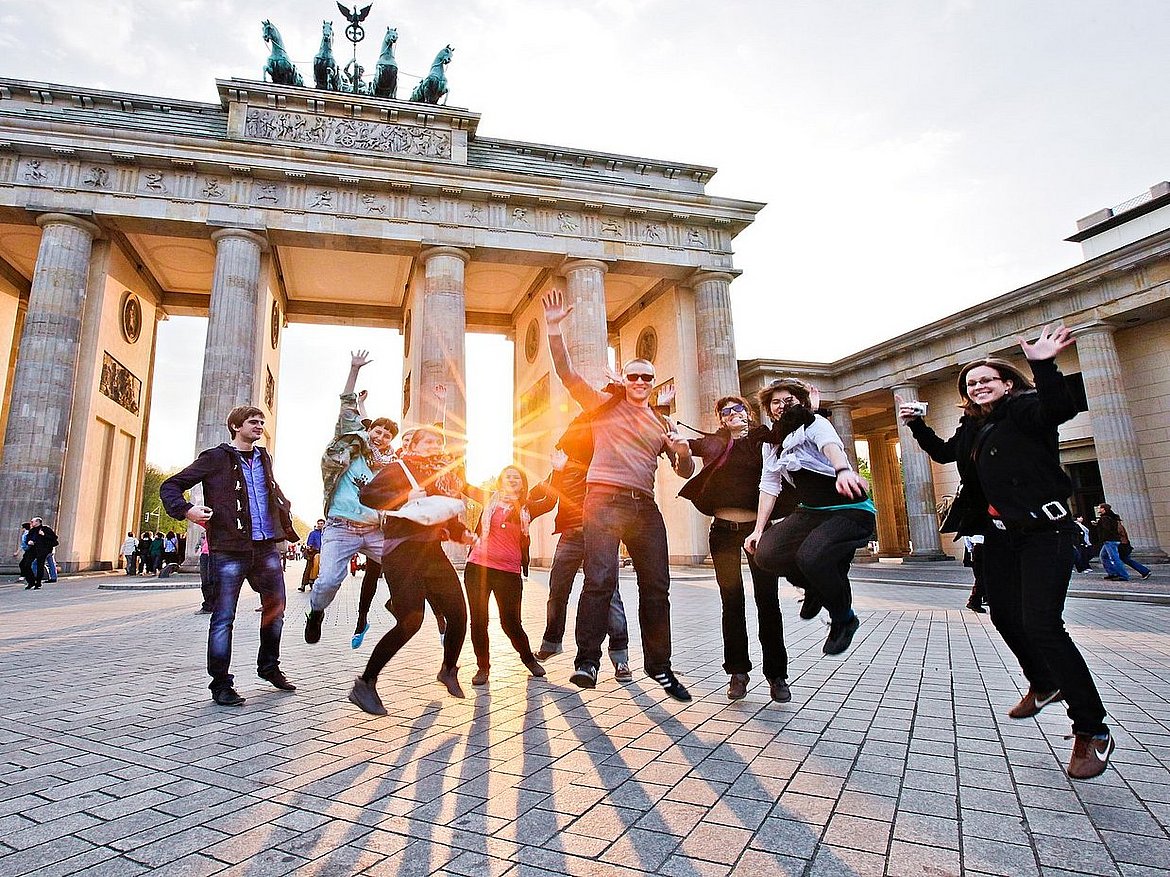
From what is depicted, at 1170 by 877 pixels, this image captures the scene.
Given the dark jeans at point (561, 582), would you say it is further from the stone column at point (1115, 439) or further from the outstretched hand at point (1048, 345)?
the stone column at point (1115, 439)

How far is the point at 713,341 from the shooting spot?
2441 centimetres

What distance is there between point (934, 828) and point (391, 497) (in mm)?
3370

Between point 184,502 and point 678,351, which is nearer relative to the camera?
point 184,502

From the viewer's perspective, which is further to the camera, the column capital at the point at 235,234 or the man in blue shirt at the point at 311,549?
the column capital at the point at 235,234

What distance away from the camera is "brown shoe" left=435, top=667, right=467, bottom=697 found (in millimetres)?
4350

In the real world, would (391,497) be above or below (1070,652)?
above

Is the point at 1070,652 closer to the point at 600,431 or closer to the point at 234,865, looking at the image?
the point at 600,431

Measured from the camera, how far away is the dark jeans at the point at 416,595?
403 cm

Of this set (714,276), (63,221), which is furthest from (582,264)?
(63,221)

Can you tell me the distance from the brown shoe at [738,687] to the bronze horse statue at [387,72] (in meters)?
29.1

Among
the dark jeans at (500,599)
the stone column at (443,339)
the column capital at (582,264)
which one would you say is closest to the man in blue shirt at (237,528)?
the dark jeans at (500,599)

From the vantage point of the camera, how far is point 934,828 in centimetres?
224

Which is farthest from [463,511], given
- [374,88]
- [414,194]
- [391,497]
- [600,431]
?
[374,88]

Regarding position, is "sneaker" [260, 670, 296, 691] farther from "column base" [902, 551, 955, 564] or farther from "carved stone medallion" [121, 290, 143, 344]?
"column base" [902, 551, 955, 564]
